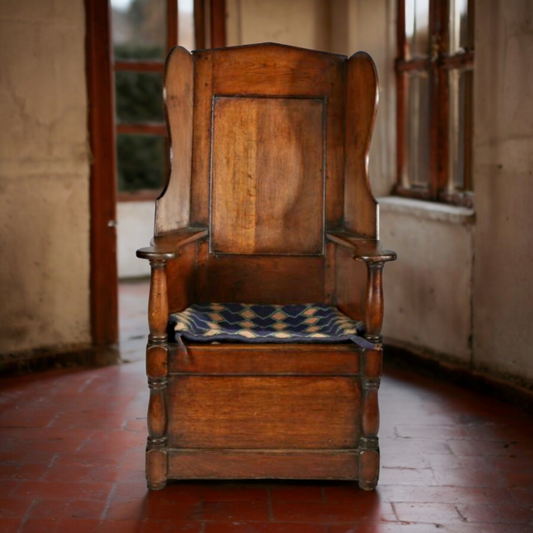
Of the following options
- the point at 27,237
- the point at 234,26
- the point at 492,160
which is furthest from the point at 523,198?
the point at 27,237

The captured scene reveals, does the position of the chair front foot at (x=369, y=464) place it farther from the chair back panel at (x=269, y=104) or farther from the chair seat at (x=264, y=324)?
the chair back panel at (x=269, y=104)

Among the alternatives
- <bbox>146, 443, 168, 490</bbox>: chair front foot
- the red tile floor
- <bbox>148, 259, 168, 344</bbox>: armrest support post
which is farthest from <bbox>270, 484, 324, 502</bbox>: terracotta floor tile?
<bbox>148, 259, 168, 344</bbox>: armrest support post

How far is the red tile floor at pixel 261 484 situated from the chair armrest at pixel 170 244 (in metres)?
0.82

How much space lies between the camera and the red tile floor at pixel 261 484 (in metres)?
3.04

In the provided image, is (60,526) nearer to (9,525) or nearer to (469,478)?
(9,525)

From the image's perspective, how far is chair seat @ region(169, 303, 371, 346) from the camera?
Result: 3209 mm

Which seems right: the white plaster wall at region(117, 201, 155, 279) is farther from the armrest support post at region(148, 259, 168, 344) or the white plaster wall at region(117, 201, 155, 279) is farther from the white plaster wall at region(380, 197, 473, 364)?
the armrest support post at region(148, 259, 168, 344)

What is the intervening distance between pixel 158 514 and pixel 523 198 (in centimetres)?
212

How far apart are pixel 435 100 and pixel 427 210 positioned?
0.58 meters

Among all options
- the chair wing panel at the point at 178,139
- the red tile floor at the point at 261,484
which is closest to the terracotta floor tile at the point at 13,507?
the red tile floor at the point at 261,484

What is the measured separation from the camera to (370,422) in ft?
10.6

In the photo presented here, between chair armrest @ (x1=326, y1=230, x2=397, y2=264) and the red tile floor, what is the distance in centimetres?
81

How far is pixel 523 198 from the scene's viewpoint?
4.17 meters

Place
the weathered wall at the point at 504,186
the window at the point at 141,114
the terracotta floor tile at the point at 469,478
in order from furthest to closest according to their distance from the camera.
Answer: the window at the point at 141,114 < the weathered wall at the point at 504,186 < the terracotta floor tile at the point at 469,478
